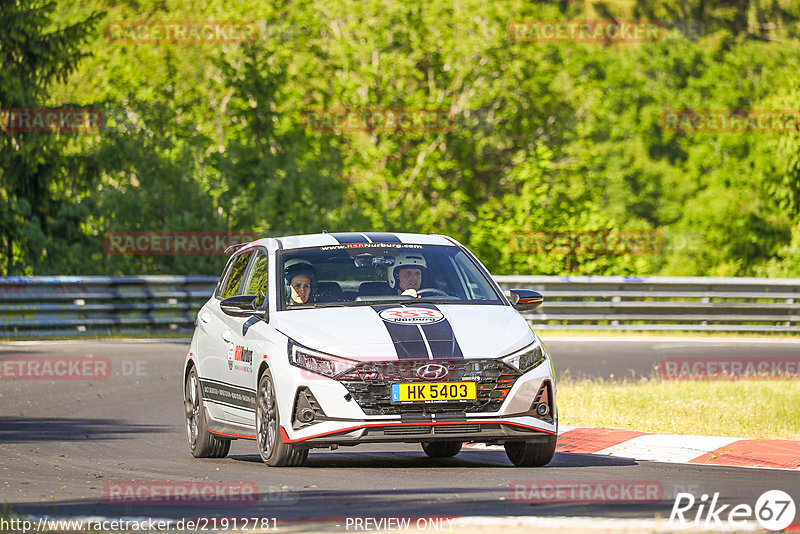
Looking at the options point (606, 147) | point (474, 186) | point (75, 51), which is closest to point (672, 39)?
point (606, 147)

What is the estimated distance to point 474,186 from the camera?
4747 cm

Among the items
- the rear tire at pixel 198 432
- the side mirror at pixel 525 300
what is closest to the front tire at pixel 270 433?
the rear tire at pixel 198 432

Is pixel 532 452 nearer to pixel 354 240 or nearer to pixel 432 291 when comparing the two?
pixel 432 291

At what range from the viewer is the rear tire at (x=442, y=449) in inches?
431

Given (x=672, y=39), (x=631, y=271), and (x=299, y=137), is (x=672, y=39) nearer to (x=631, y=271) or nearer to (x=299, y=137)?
(x=299, y=137)

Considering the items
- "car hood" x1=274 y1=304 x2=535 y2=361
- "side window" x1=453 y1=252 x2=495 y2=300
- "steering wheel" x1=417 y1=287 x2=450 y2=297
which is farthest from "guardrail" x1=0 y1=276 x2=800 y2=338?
"car hood" x1=274 y1=304 x2=535 y2=361

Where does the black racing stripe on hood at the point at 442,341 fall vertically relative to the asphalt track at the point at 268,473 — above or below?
above

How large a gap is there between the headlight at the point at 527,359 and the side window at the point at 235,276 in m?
2.90

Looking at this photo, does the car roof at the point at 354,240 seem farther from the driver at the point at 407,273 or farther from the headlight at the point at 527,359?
the headlight at the point at 527,359

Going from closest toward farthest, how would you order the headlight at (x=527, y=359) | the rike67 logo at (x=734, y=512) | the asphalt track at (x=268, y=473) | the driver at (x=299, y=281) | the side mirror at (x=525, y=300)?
1. the rike67 logo at (x=734, y=512)
2. the asphalt track at (x=268, y=473)
3. the headlight at (x=527, y=359)
4. the driver at (x=299, y=281)
5. the side mirror at (x=525, y=300)

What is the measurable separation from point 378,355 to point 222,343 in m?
2.19

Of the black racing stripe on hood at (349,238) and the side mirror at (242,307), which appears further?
the black racing stripe on hood at (349,238)

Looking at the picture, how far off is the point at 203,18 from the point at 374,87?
568 cm

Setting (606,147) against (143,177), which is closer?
(143,177)
